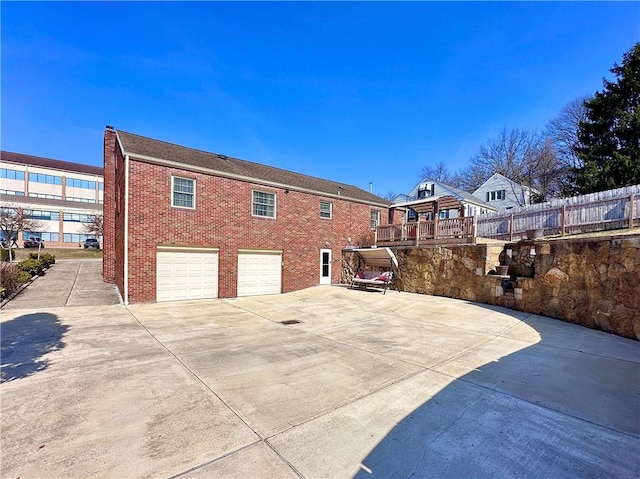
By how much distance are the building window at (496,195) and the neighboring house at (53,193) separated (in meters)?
50.9

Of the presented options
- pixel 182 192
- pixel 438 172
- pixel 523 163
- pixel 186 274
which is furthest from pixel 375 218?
pixel 438 172

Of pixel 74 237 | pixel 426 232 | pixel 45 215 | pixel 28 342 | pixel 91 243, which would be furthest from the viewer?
pixel 74 237

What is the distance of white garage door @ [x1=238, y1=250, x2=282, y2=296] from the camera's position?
13.1 meters

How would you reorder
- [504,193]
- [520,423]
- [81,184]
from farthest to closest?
1. [81,184]
2. [504,193]
3. [520,423]

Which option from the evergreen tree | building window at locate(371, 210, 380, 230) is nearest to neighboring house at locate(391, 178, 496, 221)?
building window at locate(371, 210, 380, 230)

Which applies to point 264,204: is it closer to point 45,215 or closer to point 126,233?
point 126,233

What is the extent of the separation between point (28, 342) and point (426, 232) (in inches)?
524

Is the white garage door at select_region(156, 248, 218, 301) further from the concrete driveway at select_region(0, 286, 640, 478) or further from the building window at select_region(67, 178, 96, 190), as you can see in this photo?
the building window at select_region(67, 178, 96, 190)

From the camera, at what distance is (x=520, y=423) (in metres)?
3.15

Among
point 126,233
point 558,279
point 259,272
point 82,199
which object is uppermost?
point 82,199

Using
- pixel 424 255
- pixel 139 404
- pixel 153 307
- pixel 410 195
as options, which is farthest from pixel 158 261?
pixel 410 195

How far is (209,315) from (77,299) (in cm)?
552

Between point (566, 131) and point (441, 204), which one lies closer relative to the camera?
point (441, 204)

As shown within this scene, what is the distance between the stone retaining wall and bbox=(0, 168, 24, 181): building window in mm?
59120
